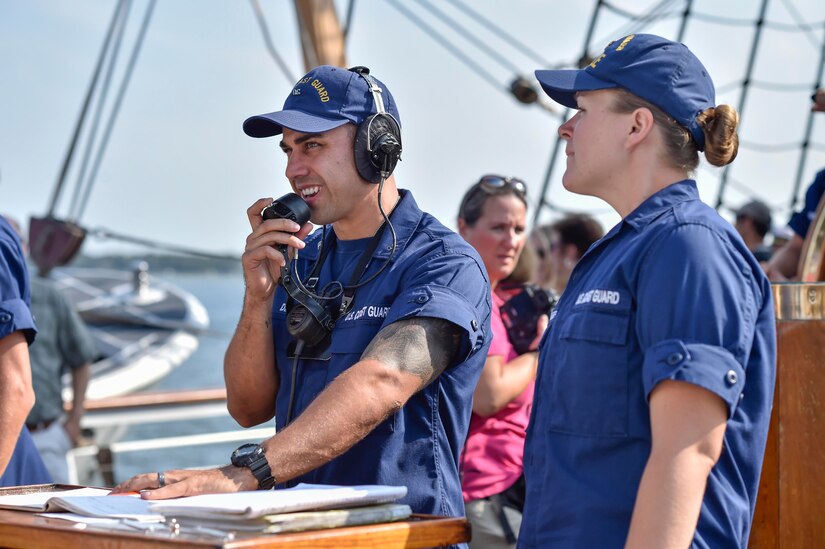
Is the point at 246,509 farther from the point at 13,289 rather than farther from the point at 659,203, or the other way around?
the point at 13,289

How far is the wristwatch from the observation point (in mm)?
2074

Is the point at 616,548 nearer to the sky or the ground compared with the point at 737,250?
nearer to the ground

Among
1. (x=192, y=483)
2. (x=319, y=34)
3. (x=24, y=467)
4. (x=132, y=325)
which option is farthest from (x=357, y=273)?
(x=132, y=325)

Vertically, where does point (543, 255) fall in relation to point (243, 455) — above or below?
above

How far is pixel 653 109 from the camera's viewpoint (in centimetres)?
200

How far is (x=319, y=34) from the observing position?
6.80 m

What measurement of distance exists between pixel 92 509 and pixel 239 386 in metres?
0.81

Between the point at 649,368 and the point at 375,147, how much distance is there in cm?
103

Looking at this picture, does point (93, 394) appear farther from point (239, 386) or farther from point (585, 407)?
point (585, 407)

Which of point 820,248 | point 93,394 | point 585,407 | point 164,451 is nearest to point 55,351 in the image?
point 820,248

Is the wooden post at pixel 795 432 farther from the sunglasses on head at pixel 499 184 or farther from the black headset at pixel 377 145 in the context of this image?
the sunglasses on head at pixel 499 184

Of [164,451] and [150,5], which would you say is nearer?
[150,5]

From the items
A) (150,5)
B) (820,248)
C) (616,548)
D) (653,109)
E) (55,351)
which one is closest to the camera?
(616,548)

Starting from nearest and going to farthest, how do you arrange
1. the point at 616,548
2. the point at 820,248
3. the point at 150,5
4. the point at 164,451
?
the point at 616,548 < the point at 820,248 < the point at 150,5 < the point at 164,451
